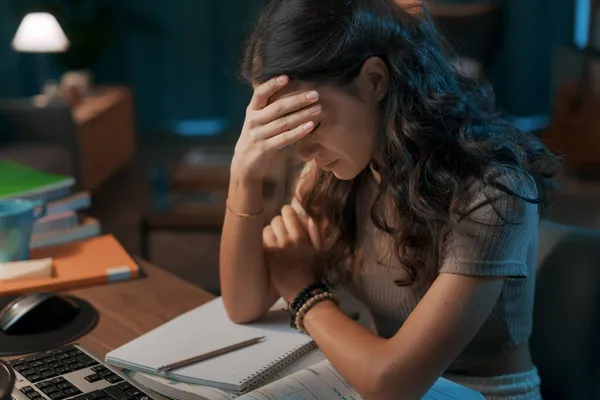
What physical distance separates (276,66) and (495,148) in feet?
1.00

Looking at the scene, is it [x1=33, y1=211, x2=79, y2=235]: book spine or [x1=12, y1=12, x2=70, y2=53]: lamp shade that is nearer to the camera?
[x1=33, y1=211, x2=79, y2=235]: book spine

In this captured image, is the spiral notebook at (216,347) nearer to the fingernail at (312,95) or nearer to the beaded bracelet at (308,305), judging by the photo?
the beaded bracelet at (308,305)

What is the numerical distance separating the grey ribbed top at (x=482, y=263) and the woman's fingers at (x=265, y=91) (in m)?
0.25

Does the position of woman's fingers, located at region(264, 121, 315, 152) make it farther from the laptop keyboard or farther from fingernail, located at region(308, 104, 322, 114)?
the laptop keyboard

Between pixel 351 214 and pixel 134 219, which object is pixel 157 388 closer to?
pixel 351 214

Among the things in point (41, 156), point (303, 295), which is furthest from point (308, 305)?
point (41, 156)

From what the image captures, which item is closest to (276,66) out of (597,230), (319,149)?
(319,149)

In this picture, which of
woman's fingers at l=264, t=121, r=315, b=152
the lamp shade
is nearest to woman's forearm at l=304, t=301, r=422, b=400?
woman's fingers at l=264, t=121, r=315, b=152

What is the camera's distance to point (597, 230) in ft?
3.69

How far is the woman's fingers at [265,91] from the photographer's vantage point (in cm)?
97

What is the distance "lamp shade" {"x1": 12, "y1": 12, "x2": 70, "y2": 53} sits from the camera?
404 cm

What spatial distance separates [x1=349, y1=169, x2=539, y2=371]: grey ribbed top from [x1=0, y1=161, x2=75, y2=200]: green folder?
59 centimetres

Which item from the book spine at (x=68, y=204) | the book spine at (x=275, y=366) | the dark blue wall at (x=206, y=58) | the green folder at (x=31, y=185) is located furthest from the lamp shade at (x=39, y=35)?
the book spine at (x=275, y=366)

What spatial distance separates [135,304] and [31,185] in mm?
398
